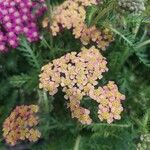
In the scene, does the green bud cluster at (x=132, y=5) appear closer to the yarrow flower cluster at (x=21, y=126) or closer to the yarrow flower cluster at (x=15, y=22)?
the yarrow flower cluster at (x=15, y=22)

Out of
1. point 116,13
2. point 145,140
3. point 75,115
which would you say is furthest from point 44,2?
point 145,140

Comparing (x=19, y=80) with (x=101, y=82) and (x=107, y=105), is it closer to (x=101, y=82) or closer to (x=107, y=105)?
(x=101, y=82)

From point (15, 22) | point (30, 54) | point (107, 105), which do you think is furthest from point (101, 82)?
point (15, 22)

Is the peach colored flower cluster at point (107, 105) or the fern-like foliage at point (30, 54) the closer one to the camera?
the peach colored flower cluster at point (107, 105)

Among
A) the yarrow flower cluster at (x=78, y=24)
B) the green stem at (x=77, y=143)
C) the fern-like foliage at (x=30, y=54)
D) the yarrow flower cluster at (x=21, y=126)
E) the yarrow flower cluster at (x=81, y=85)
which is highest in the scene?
the yarrow flower cluster at (x=78, y=24)

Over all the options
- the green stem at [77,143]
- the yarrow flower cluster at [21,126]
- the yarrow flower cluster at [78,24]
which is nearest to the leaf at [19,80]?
the yarrow flower cluster at [21,126]
